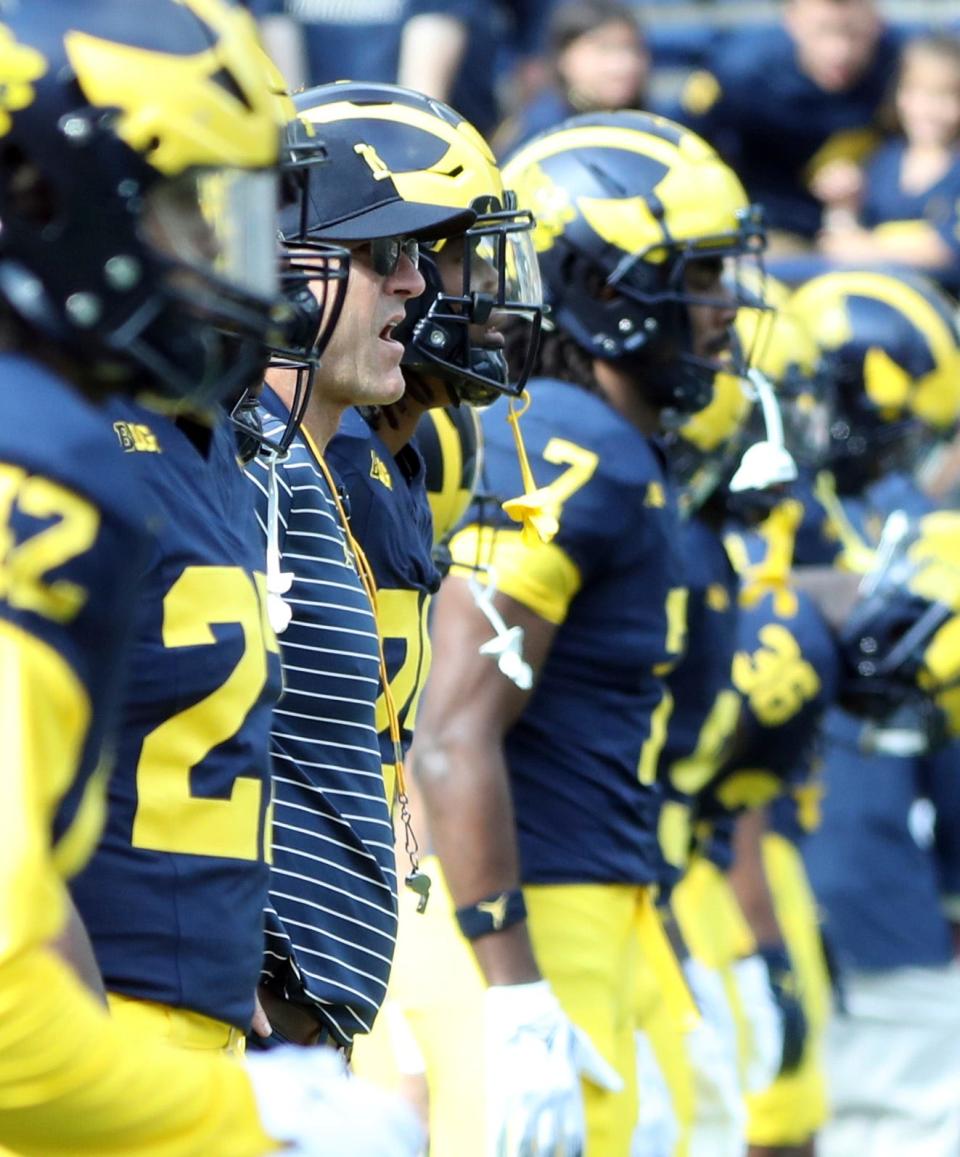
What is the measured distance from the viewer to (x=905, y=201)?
8352 mm

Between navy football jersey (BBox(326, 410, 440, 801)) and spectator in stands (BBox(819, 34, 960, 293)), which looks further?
spectator in stands (BBox(819, 34, 960, 293))

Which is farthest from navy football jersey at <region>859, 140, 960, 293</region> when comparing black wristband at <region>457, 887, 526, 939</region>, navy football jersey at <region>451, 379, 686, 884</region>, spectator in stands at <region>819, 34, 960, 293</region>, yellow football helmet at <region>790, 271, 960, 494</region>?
black wristband at <region>457, 887, 526, 939</region>

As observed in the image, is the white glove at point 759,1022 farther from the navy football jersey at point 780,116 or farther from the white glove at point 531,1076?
the navy football jersey at point 780,116

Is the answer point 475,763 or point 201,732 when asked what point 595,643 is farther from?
point 201,732

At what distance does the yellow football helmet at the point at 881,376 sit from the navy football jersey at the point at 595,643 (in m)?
2.62

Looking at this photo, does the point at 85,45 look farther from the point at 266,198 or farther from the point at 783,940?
the point at 783,940

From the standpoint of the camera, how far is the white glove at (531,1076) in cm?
356

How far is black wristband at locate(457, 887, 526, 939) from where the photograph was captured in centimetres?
368

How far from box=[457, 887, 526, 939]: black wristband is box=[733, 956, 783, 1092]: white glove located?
5.48ft

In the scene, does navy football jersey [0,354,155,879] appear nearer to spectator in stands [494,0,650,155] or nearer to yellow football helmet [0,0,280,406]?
yellow football helmet [0,0,280,406]

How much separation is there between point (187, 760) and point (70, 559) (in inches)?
18.0

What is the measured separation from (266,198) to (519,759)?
6.82 feet

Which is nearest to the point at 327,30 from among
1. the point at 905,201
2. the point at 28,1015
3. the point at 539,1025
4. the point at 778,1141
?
the point at 905,201

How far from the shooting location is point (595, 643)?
3.87m
